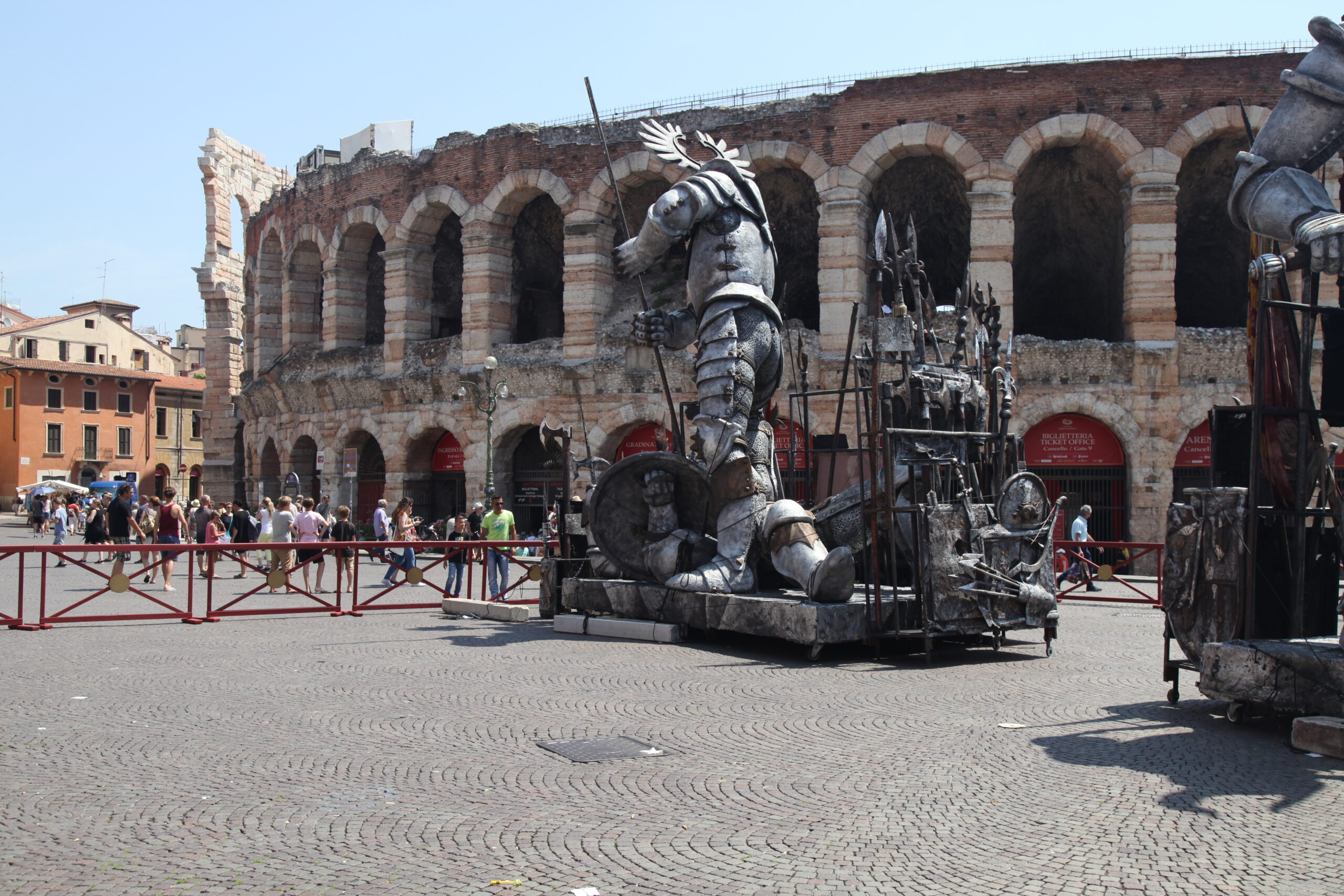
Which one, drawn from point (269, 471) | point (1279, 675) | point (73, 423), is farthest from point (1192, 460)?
point (73, 423)

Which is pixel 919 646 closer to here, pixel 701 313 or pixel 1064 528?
pixel 701 313

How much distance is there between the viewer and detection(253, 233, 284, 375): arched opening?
30562mm

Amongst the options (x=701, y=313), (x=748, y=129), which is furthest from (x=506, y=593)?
(x=748, y=129)

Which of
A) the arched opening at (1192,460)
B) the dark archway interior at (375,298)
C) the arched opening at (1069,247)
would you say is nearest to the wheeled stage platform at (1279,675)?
the arched opening at (1192,460)

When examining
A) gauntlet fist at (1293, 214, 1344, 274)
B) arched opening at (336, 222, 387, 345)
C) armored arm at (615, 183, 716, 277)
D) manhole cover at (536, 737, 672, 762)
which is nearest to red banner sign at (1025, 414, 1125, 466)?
armored arm at (615, 183, 716, 277)

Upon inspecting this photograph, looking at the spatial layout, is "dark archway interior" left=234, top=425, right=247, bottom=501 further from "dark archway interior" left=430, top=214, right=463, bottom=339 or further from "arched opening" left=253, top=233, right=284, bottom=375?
"dark archway interior" left=430, top=214, right=463, bottom=339

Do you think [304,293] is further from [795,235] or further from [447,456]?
[795,235]

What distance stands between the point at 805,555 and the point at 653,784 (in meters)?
3.93

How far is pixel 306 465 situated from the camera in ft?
94.7

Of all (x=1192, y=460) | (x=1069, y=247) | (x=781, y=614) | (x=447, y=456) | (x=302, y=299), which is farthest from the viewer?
(x=302, y=299)

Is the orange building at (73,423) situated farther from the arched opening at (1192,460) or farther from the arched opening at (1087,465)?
the arched opening at (1192,460)

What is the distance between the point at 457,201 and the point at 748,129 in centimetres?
645

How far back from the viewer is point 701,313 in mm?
9258

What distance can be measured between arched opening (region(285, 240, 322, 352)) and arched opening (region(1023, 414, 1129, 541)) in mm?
17625
